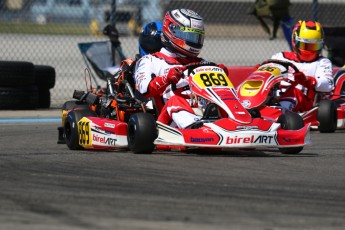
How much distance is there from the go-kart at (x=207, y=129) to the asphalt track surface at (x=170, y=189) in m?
0.12

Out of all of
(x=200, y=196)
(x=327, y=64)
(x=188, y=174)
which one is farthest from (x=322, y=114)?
(x=200, y=196)

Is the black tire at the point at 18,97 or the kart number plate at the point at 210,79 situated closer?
the kart number plate at the point at 210,79

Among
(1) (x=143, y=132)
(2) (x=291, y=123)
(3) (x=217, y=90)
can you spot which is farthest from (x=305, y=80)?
(1) (x=143, y=132)

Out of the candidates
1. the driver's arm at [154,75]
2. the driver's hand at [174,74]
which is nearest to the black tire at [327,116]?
the driver's arm at [154,75]

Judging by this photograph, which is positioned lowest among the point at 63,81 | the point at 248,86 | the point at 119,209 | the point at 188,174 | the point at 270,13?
the point at 63,81

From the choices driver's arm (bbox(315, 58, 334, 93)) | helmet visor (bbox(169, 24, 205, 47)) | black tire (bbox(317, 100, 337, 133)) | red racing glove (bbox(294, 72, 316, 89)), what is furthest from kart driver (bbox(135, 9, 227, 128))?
driver's arm (bbox(315, 58, 334, 93))

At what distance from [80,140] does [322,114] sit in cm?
294

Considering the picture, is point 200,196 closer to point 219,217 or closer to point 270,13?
point 219,217

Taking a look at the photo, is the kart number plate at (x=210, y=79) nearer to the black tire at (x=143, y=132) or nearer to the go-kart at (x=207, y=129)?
the go-kart at (x=207, y=129)

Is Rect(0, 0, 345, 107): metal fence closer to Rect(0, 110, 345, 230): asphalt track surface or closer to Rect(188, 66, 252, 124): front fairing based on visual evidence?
Rect(188, 66, 252, 124): front fairing

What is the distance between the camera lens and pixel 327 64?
11.0m

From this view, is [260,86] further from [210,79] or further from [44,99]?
[44,99]

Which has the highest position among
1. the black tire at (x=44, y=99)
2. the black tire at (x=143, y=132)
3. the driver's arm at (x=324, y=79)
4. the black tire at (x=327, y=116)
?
the black tire at (x=143, y=132)

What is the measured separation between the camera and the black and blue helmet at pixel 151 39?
30.9ft
